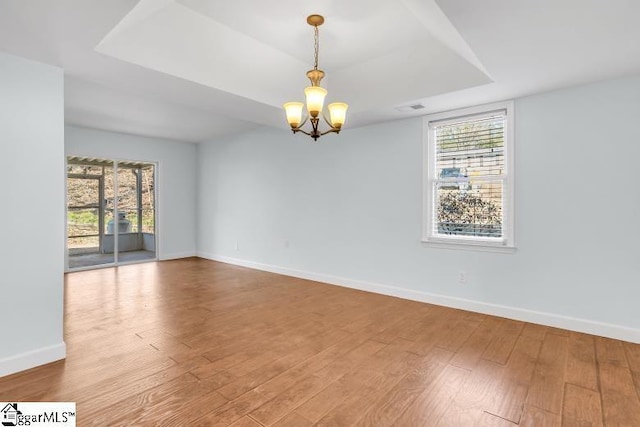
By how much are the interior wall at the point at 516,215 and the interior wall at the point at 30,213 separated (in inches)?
134

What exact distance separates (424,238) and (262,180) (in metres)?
3.28

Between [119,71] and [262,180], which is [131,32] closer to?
[119,71]

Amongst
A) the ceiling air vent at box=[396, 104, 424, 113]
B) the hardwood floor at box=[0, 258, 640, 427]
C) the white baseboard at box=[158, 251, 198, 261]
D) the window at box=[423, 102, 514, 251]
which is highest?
the ceiling air vent at box=[396, 104, 424, 113]

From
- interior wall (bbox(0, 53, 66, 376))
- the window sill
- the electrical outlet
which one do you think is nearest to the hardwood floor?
interior wall (bbox(0, 53, 66, 376))

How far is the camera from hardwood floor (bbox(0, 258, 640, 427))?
194 cm

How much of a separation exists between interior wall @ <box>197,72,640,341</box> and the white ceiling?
37 cm

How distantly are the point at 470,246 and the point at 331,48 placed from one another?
273cm

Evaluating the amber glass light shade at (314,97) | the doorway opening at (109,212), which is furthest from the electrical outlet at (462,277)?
the doorway opening at (109,212)

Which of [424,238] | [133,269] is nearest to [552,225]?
[424,238]

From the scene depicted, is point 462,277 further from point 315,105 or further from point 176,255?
point 176,255

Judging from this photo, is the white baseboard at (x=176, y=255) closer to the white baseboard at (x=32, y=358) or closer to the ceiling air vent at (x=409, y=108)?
the white baseboard at (x=32, y=358)

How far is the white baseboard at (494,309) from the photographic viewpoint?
3054 mm

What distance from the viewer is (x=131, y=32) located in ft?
8.48

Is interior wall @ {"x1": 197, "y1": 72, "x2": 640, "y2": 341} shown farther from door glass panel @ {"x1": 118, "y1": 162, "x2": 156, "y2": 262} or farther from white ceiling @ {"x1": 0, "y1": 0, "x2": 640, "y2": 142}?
door glass panel @ {"x1": 118, "y1": 162, "x2": 156, "y2": 262}
